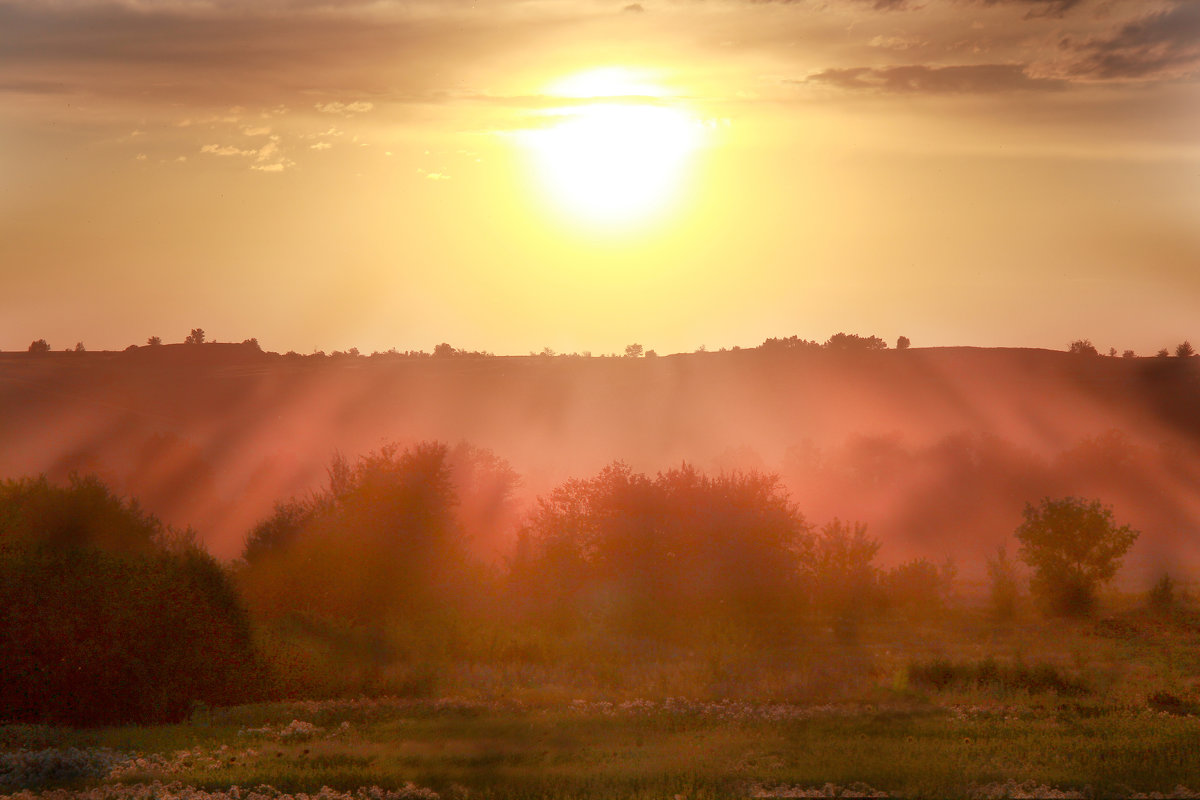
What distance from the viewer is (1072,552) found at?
39.9 metres

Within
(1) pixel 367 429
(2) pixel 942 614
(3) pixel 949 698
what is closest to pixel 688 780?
(3) pixel 949 698

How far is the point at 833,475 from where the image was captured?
78.9 m

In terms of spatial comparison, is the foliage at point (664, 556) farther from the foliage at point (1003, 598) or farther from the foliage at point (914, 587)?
the foliage at point (1003, 598)

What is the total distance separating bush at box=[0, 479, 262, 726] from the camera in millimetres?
20859

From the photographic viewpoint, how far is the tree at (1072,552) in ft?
128

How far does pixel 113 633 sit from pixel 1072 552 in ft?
104

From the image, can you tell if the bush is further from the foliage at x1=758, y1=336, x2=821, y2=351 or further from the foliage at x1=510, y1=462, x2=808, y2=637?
the foliage at x1=758, y1=336, x2=821, y2=351

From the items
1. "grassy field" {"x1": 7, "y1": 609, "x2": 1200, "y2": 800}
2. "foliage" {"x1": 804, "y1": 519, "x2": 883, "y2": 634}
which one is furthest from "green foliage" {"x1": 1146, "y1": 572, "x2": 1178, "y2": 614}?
"grassy field" {"x1": 7, "y1": 609, "x2": 1200, "y2": 800}

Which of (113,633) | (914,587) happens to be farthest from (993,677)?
(113,633)

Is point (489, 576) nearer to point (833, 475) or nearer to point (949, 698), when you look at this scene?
point (949, 698)

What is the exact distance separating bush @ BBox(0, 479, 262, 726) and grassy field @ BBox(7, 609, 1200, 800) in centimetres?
145

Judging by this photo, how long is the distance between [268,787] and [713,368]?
110m

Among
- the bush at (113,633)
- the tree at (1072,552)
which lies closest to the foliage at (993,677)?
the bush at (113,633)

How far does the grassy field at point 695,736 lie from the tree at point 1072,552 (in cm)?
1157
